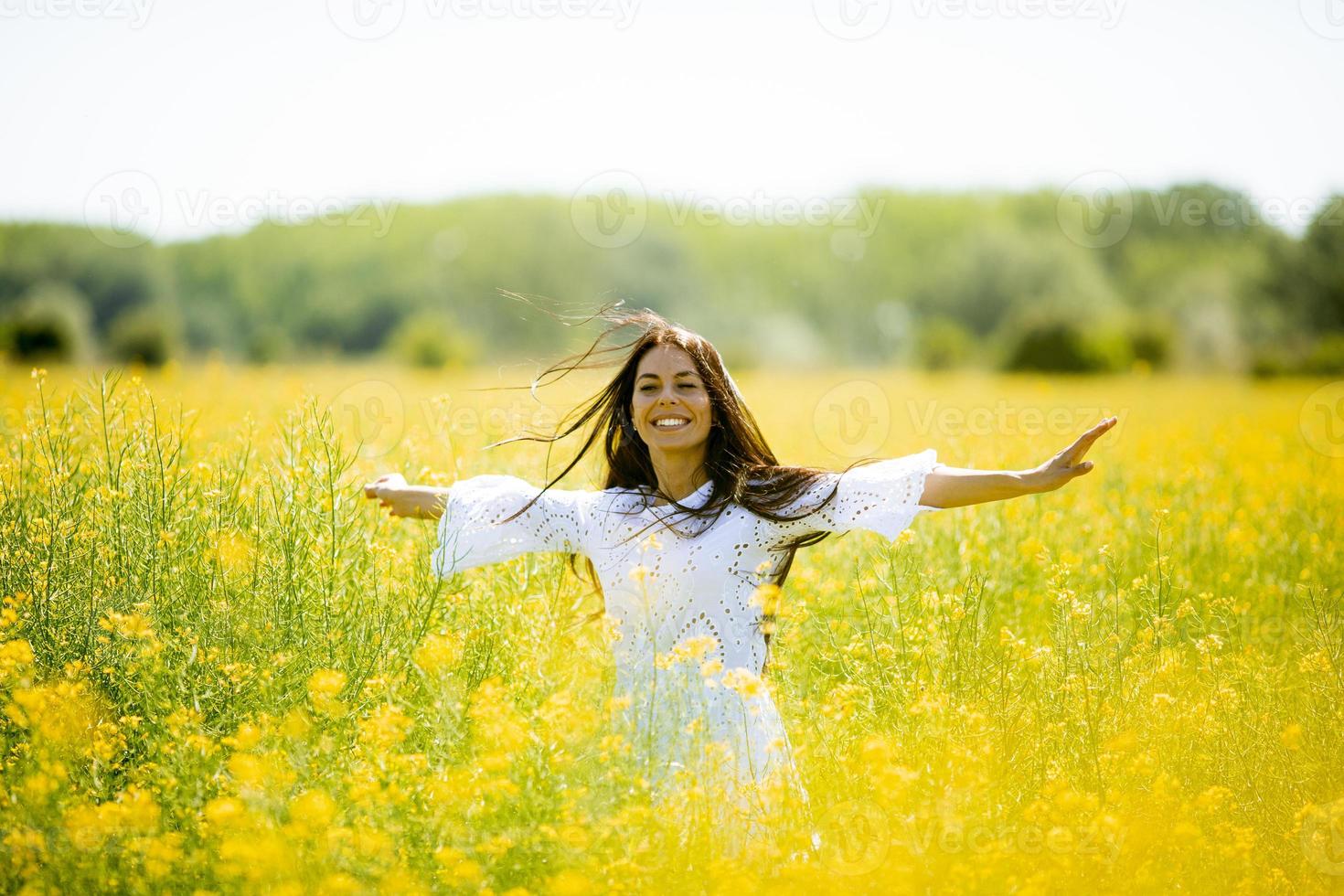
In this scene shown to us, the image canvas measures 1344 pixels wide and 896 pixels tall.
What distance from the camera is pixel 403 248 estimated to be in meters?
72.0

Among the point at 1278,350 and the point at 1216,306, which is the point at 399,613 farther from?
the point at 1216,306

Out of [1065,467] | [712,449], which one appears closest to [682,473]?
[712,449]

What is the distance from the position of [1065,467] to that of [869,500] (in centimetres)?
53

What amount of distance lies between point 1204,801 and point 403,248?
73.4m

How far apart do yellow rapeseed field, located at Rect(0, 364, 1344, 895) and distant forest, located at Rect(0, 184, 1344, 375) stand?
17189mm

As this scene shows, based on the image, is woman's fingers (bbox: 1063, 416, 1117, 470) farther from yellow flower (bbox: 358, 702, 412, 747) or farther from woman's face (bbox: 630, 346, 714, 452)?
yellow flower (bbox: 358, 702, 412, 747)

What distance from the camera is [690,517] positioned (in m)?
3.21

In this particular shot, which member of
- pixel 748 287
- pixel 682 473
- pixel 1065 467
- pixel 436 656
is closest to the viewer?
pixel 436 656

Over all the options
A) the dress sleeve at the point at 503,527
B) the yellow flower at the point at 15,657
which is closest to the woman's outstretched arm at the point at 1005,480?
the dress sleeve at the point at 503,527

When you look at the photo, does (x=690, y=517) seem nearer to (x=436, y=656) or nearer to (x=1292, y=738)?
Result: (x=436, y=656)

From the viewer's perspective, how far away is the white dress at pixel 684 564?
9.25 feet

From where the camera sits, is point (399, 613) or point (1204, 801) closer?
point (1204, 801)

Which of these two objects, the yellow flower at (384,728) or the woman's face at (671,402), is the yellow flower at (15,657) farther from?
the woman's face at (671,402)

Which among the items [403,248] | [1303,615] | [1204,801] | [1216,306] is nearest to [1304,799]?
[1204,801]
